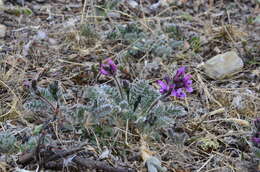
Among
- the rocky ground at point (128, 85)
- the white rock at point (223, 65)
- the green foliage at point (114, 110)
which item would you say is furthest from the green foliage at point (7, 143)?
the white rock at point (223, 65)

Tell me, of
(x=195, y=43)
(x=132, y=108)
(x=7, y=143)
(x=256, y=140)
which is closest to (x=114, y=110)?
(x=132, y=108)

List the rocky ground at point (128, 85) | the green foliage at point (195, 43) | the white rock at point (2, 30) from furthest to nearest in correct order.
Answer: the green foliage at point (195, 43) → the white rock at point (2, 30) → the rocky ground at point (128, 85)

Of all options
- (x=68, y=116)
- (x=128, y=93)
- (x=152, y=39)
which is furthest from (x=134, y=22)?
(x=68, y=116)

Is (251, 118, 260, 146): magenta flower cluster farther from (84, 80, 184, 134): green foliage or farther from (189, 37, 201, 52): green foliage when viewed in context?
(189, 37, 201, 52): green foliage

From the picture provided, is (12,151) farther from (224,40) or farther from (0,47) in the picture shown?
(224,40)

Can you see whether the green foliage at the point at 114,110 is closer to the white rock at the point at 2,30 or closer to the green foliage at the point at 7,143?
the green foliage at the point at 7,143

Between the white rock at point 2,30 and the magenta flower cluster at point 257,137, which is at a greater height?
the white rock at point 2,30

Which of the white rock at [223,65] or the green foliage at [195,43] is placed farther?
the green foliage at [195,43]
